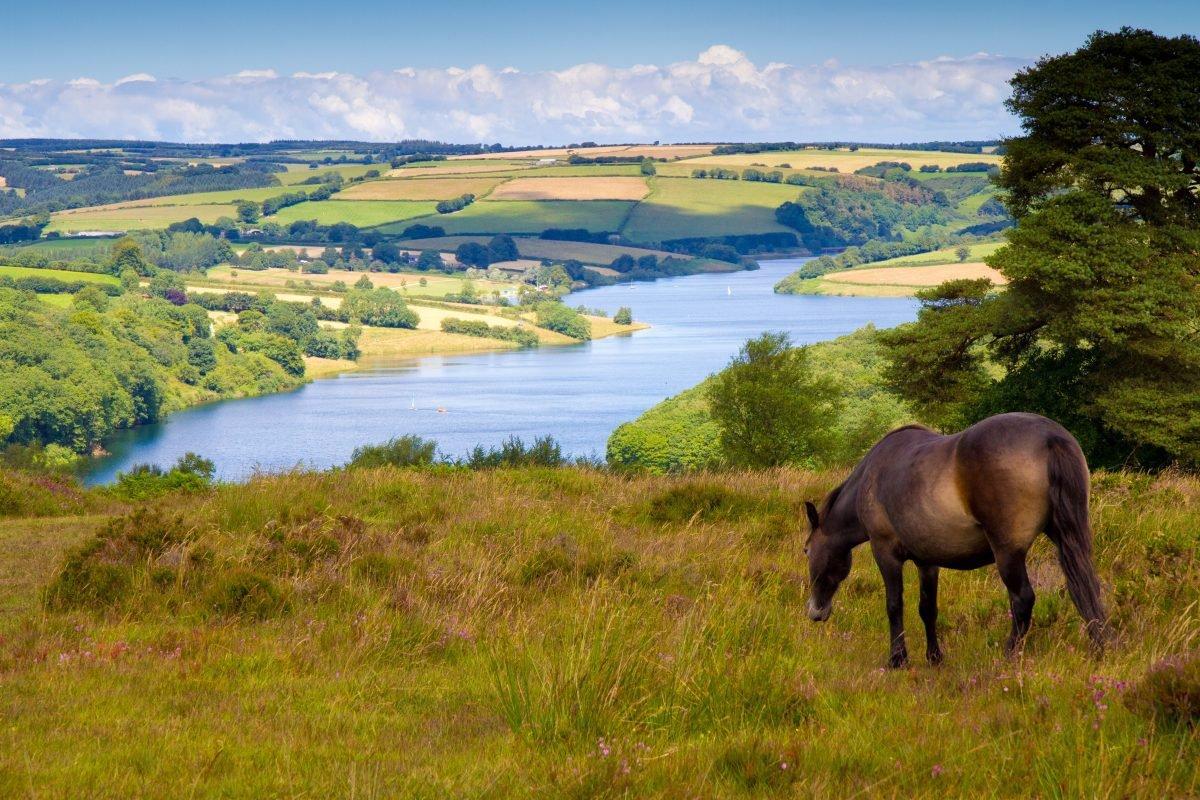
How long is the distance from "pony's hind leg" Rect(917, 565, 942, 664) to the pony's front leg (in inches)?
5.0

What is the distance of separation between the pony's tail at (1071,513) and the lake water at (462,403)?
9464 centimetres

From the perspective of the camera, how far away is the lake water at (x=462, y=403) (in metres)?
120

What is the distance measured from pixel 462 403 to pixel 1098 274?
370 feet

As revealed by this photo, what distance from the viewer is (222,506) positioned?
42.9 ft

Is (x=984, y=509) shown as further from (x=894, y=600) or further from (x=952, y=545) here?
(x=894, y=600)

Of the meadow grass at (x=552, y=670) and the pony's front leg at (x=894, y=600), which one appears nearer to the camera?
the meadow grass at (x=552, y=670)

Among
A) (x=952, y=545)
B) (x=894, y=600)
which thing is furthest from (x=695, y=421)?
(x=952, y=545)

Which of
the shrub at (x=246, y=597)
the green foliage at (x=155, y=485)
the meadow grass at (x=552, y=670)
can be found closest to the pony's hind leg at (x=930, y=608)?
the meadow grass at (x=552, y=670)

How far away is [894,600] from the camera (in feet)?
23.2

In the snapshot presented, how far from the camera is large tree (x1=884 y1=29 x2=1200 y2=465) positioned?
1452 inches

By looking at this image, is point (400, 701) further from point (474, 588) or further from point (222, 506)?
point (222, 506)

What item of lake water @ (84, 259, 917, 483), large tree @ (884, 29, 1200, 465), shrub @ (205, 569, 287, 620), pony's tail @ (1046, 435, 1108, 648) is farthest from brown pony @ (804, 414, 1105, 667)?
lake water @ (84, 259, 917, 483)

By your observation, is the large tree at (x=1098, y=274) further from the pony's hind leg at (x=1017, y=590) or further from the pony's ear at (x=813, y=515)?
the pony's hind leg at (x=1017, y=590)

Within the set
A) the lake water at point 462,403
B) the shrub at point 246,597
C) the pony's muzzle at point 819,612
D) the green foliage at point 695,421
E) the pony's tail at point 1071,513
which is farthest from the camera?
the lake water at point 462,403
